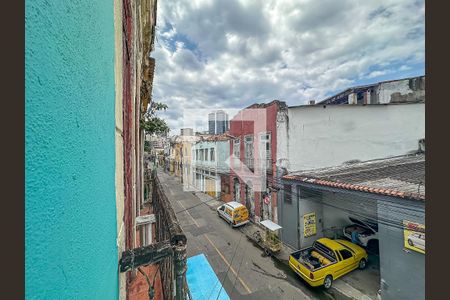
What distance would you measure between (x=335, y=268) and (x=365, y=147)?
24.7 ft

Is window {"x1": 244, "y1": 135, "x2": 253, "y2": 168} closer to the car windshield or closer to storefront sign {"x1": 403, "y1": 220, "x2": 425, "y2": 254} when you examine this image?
the car windshield

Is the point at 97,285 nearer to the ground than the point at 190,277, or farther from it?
farther from it

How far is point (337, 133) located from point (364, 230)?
5286 millimetres

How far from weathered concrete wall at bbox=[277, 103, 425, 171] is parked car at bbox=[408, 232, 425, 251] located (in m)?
5.42

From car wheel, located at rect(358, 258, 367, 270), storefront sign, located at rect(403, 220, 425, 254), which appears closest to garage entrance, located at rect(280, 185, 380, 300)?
car wheel, located at rect(358, 258, 367, 270)

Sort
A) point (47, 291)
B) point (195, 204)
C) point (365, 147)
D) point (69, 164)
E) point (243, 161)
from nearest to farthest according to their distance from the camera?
point (47, 291) → point (69, 164) → point (365, 147) → point (243, 161) → point (195, 204)

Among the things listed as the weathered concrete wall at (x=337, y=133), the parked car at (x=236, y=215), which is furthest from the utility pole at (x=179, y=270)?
the parked car at (x=236, y=215)

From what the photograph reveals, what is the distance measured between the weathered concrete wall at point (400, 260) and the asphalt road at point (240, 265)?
1976mm

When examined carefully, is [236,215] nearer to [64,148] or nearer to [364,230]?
[364,230]

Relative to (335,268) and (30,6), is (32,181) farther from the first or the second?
(335,268)

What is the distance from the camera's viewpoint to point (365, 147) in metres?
11.9

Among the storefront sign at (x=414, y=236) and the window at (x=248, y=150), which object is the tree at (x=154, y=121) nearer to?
the window at (x=248, y=150)

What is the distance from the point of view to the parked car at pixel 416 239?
5410mm

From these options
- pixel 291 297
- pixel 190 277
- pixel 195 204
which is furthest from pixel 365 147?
pixel 195 204
